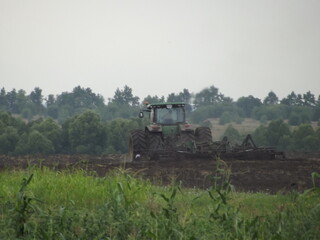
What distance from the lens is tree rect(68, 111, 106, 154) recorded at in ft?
126

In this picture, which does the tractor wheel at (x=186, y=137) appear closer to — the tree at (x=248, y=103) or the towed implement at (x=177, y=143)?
the towed implement at (x=177, y=143)

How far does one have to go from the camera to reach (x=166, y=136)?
20062 mm

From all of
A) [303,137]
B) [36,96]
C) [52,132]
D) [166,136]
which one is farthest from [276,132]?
[36,96]

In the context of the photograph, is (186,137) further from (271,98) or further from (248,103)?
(271,98)

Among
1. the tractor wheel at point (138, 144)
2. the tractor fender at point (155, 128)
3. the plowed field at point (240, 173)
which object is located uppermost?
the tractor fender at point (155, 128)

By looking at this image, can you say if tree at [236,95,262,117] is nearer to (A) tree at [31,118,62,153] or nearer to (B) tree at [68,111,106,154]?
(B) tree at [68,111,106,154]

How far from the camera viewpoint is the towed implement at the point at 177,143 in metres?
17.9

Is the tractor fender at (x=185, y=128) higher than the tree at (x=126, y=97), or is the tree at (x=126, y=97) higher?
the tree at (x=126, y=97)

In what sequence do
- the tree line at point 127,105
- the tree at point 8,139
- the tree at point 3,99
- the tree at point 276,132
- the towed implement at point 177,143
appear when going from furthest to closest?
1. the tree at point 3,99
2. the tree line at point 127,105
3. the tree at point 276,132
4. the tree at point 8,139
5. the towed implement at point 177,143

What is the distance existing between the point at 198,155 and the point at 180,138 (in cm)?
164

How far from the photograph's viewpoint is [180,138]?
19.3 meters

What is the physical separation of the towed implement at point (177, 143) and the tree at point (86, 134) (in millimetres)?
17992

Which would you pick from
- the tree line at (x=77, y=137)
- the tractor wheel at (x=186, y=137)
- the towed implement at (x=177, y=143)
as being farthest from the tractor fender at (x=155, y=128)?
the tree line at (x=77, y=137)

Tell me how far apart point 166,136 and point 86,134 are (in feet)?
64.5
